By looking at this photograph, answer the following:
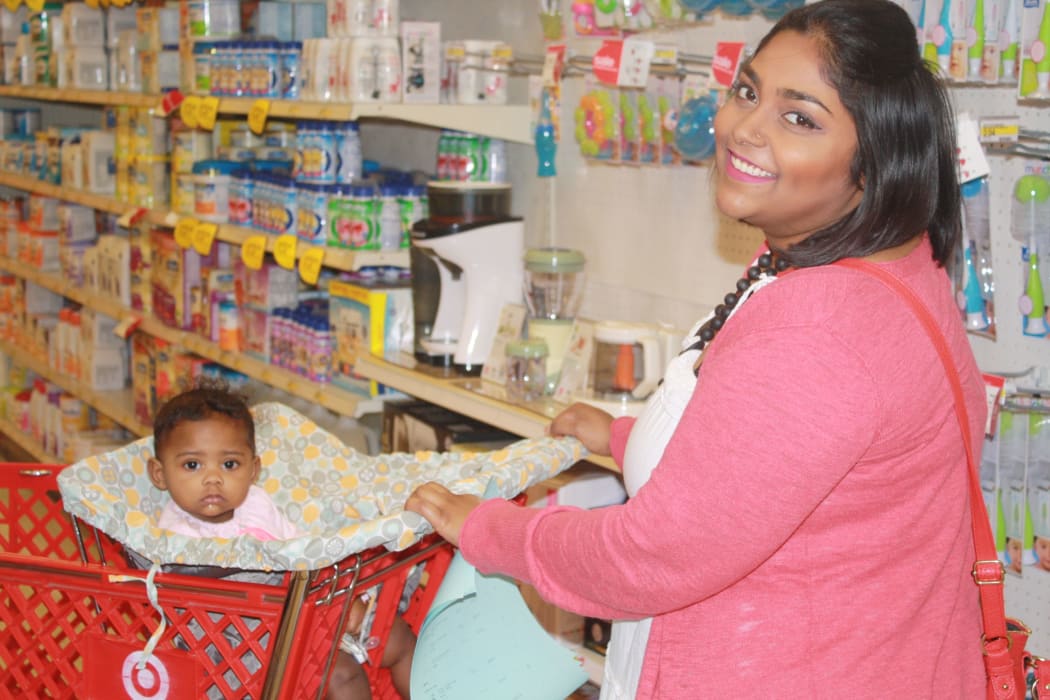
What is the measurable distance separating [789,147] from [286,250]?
2571 mm

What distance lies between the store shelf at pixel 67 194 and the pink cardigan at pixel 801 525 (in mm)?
3955

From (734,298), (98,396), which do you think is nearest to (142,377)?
(98,396)

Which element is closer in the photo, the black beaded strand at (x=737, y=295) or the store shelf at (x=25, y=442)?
the black beaded strand at (x=737, y=295)

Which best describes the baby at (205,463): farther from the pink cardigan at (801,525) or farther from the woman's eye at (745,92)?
the woman's eye at (745,92)

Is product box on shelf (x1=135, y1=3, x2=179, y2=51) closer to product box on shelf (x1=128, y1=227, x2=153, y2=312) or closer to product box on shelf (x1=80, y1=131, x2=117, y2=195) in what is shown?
product box on shelf (x1=80, y1=131, x2=117, y2=195)

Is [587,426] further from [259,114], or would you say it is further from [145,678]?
[259,114]

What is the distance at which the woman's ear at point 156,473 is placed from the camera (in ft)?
8.13

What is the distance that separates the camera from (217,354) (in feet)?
14.8

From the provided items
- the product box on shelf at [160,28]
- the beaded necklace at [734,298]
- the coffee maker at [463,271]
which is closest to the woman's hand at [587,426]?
the beaded necklace at [734,298]

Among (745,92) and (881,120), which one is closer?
(881,120)

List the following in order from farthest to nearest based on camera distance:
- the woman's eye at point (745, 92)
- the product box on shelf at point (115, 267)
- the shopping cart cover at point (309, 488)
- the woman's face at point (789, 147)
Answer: the product box on shelf at point (115, 267), the shopping cart cover at point (309, 488), the woman's eye at point (745, 92), the woman's face at point (789, 147)

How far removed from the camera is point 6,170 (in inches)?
258

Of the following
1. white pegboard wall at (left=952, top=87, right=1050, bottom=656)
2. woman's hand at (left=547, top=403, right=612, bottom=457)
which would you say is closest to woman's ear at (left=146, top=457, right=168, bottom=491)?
woman's hand at (left=547, top=403, right=612, bottom=457)

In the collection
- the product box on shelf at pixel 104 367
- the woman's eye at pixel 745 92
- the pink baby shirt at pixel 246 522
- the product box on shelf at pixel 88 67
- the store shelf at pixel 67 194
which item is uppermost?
the product box on shelf at pixel 88 67
